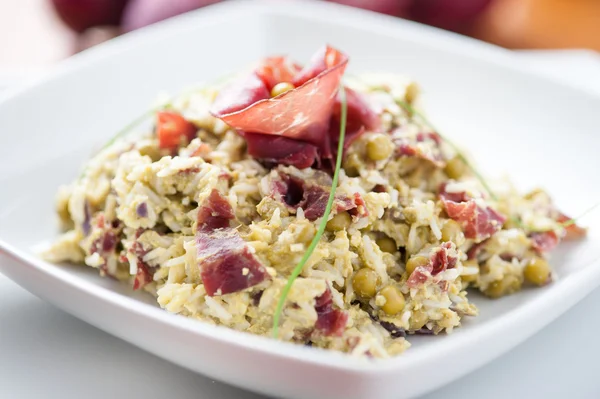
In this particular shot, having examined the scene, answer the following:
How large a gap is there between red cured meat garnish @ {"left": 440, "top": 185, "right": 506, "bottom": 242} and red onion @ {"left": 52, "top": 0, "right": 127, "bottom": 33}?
11.8 feet

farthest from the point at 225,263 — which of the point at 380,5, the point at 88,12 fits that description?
the point at 88,12

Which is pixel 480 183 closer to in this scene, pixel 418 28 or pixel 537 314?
pixel 537 314

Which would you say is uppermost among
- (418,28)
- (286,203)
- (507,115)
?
(286,203)

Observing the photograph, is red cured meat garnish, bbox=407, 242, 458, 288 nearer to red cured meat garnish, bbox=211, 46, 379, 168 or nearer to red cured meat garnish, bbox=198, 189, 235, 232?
red cured meat garnish, bbox=211, 46, 379, 168

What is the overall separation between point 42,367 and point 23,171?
1228 millimetres

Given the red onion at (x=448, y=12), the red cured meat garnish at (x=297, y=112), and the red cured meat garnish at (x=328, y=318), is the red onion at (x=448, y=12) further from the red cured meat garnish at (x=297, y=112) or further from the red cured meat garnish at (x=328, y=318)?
the red cured meat garnish at (x=328, y=318)

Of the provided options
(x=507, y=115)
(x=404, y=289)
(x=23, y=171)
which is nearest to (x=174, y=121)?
(x=23, y=171)

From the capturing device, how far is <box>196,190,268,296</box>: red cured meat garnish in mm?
2258

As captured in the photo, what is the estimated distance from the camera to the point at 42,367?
2.43 meters

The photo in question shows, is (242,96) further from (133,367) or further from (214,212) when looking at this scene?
(133,367)

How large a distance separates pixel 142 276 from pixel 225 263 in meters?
0.46

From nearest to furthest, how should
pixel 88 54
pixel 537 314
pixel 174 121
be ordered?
pixel 537 314, pixel 174 121, pixel 88 54

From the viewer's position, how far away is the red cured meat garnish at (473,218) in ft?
8.77

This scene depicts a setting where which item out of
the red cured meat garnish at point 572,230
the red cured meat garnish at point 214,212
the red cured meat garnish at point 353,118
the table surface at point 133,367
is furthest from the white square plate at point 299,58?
the red cured meat garnish at point 353,118
